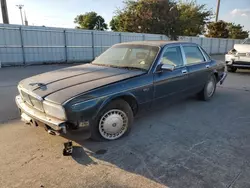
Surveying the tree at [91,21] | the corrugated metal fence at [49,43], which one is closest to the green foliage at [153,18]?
the corrugated metal fence at [49,43]

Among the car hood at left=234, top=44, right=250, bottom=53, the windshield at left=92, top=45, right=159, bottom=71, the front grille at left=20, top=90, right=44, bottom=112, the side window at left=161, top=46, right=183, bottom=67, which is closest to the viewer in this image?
the front grille at left=20, top=90, right=44, bottom=112

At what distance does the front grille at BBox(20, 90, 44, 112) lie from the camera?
2861mm

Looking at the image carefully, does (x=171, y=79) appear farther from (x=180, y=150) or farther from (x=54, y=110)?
(x=54, y=110)

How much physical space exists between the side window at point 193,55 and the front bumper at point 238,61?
5.88 metres

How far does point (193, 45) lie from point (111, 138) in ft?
10.5

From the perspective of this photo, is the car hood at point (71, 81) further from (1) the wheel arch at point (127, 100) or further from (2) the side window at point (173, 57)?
(2) the side window at point (173, 57)

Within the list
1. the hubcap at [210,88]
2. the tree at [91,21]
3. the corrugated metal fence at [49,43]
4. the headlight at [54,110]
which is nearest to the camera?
the headlight at [54,110]

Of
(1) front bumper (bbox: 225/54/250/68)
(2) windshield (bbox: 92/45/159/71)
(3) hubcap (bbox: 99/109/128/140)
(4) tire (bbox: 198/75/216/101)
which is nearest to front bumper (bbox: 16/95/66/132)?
(3) hubcap (bbox: 99/109/128/140)

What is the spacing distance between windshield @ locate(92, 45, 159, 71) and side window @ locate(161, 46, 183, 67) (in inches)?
8.8

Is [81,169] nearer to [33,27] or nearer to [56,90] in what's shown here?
[56,90]

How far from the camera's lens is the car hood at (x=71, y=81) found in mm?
2787

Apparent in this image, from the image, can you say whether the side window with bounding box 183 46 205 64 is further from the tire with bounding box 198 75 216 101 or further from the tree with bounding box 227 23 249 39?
the tree with bounding box 227 23 249 39

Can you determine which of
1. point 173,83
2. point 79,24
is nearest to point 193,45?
point 173,83

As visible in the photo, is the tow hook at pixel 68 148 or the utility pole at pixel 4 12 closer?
the tow hook at pixel 68 148
